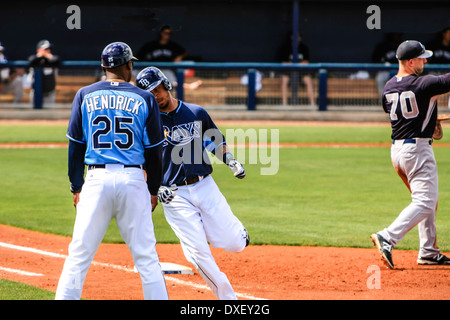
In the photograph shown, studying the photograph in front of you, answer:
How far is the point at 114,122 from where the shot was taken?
4.99 metres

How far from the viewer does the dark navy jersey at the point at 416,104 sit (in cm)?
709

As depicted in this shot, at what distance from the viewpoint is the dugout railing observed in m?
20.8

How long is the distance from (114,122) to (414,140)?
333cm

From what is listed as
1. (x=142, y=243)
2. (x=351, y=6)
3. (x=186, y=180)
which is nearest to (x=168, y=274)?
(x=186, y=180)

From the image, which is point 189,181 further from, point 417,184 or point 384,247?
point 417,184

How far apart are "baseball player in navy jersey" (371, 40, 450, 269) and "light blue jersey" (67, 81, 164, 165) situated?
300 centimetres

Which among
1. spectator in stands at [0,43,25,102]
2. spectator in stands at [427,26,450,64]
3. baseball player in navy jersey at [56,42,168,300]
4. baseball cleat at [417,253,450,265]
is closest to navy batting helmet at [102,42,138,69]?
baseball player in navy jersey at [56,42,168,300]

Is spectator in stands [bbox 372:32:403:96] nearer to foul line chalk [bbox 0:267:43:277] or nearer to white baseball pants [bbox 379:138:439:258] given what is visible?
white baseball pants [bbox 379:138:439:258]

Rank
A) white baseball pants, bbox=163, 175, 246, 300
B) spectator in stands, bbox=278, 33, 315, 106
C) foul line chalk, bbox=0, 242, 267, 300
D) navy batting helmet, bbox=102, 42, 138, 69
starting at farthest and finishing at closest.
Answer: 1. spectator in stands, bbox=278, 33, 315, 106
2. foul line chalk, bbox=0, 242, 267, 300
3. white baseball pants, bbox=163, 175, 246, 300
4. navy batting helmet, bbox=102, 42, 138, 69

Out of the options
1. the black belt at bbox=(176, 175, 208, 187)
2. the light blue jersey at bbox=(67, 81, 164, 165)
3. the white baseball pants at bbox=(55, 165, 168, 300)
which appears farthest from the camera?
the black belt at bbox=(176, 175, 208, 187)

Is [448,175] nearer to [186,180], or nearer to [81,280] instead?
[186,180]

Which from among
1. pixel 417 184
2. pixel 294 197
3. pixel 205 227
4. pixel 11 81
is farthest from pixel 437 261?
pixel 11 81

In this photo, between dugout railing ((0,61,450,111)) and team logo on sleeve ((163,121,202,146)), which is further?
dugout railing ((0,61,450,111))
